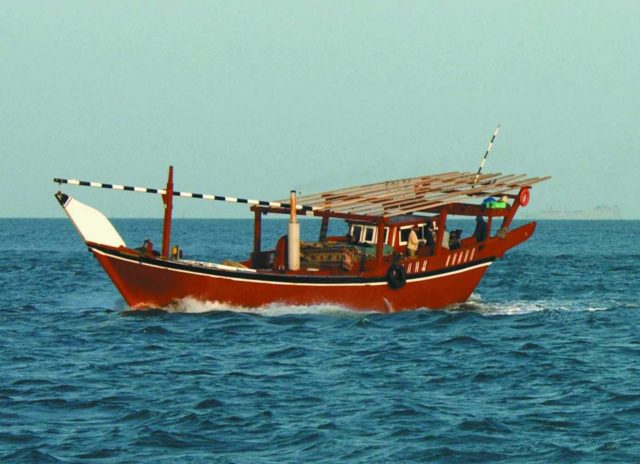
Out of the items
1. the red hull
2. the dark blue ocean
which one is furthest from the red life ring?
the red hull

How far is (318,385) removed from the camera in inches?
894

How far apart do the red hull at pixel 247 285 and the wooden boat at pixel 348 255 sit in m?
0.03

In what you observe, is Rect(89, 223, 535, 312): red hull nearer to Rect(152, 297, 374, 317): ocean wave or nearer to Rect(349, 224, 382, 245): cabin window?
Rect(152, 297, 374, 317): ocean wave

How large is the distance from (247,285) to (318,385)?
1070 cm

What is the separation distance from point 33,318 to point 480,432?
19.5 metres

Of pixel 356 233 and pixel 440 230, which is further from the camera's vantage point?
pixel 356 233

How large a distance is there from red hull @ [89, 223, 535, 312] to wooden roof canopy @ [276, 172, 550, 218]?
1824mm

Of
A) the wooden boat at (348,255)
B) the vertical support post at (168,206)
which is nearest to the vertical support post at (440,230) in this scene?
the wooden boat at (348,255)

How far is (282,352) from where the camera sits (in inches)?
1053

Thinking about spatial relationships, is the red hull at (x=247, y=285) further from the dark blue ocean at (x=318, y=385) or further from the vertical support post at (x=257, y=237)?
the vertical support post at (x=257, y=237)

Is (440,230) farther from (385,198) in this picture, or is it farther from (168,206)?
(168,206)

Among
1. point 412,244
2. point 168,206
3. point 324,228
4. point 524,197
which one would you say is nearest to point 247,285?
point 168,206

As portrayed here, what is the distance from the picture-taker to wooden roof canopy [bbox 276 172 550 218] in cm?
3544

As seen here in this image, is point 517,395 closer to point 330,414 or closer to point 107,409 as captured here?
point 330,414
